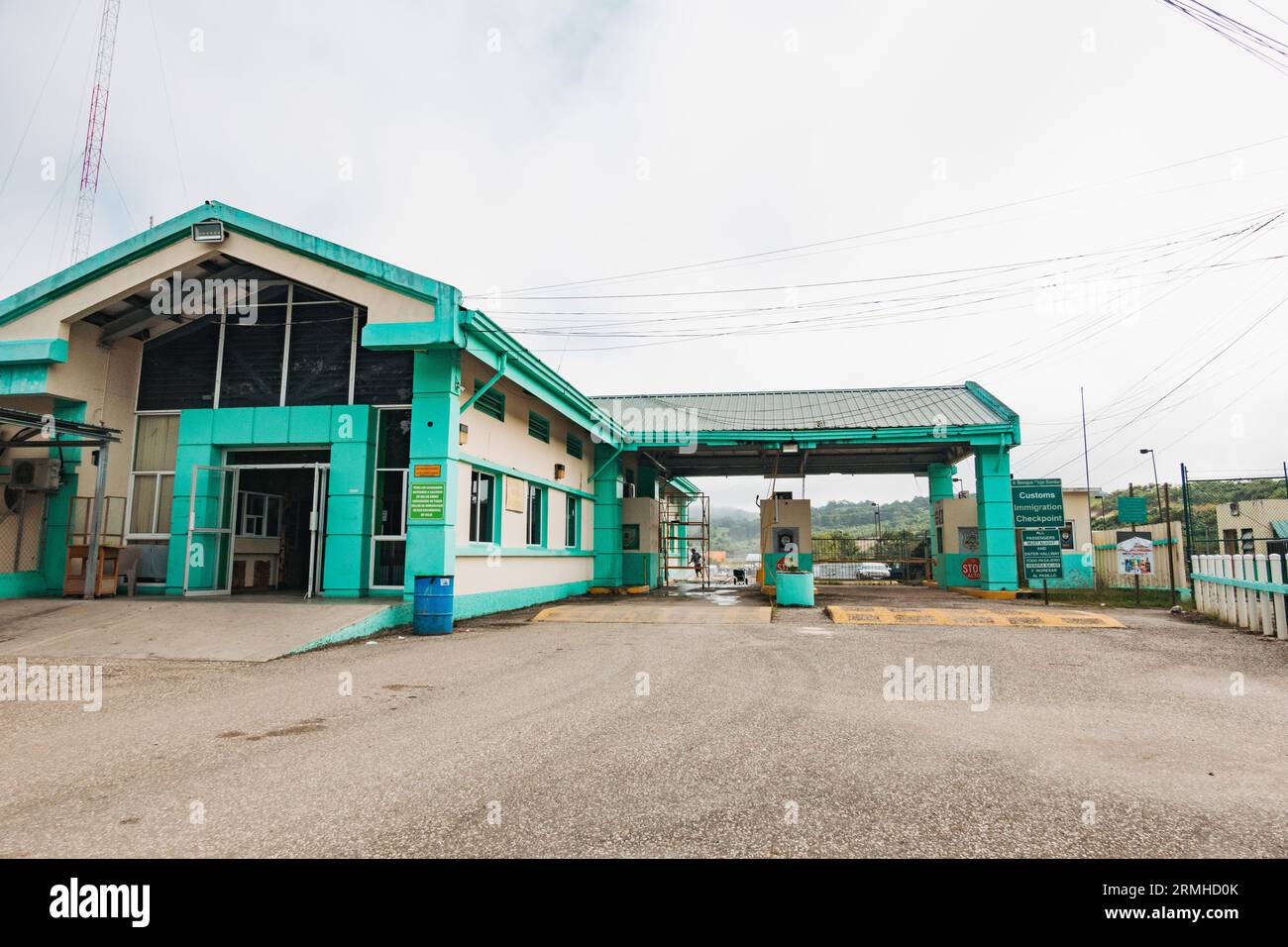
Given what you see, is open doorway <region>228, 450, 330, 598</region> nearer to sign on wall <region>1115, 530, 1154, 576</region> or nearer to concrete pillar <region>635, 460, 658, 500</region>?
concrete pillar <region>635, 460, 658, 500</region>

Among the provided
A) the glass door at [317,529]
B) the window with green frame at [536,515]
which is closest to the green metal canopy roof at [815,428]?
the window with green frame at [536,515]

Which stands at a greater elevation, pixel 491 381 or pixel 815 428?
pixel 815 428

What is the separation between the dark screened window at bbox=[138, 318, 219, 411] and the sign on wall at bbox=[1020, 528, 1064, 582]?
19010mm

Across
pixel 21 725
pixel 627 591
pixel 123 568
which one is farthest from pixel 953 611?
pixel 123 568

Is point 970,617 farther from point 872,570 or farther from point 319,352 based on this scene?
point 872,570

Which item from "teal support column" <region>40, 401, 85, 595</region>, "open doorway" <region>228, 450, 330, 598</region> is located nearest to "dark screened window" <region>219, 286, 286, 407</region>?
"open doorway" <region>228, 450, 330, 598</region>

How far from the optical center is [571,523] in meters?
19.7

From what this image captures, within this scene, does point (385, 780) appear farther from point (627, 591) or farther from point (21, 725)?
point (627, 591)

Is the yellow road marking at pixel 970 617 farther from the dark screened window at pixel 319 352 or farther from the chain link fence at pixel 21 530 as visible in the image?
the chain link fence at pixel 21 530

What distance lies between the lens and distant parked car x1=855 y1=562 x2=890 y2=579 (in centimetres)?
3441

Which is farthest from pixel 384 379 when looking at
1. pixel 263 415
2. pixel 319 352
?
pixel 263 415

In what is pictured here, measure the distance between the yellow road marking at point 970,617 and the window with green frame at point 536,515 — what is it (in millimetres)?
7089

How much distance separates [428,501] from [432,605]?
6.00ft
